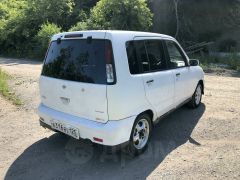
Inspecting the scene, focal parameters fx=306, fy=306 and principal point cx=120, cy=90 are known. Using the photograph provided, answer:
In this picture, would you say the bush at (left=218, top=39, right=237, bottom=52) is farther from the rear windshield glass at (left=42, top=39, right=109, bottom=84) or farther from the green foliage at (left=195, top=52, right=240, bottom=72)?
the rear windshield glass at (left=42, top=39, right=109, bottom=84)

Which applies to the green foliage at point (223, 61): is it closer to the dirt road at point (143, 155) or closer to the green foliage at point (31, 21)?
the dirt road at point (143, 155)

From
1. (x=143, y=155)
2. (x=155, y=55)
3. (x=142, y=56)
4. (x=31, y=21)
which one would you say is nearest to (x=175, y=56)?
(x=155, y=55)

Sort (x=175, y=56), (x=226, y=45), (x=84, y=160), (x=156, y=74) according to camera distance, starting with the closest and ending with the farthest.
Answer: (x=84, y=160) < (x=156, y=74) < (x=175, y=56) < (x=226, y=45)

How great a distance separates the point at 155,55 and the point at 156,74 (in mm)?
359

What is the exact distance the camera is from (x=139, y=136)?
188 inches

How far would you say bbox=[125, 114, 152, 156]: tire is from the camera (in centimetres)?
453

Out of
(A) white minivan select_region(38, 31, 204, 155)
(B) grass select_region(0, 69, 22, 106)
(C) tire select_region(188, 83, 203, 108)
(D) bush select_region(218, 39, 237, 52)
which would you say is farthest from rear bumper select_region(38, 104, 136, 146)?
(D) bush select_region(218, 39, 237, 52)

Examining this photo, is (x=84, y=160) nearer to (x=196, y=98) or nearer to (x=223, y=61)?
(x=196, y=98)

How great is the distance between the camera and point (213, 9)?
741 inches

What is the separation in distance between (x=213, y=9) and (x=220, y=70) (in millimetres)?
7473

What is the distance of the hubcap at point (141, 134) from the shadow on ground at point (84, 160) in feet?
0.59

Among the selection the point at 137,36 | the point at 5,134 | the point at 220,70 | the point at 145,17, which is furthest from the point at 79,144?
the point at 145,17

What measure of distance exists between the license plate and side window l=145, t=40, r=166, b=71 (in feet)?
5.05

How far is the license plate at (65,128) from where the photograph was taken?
171 inches
